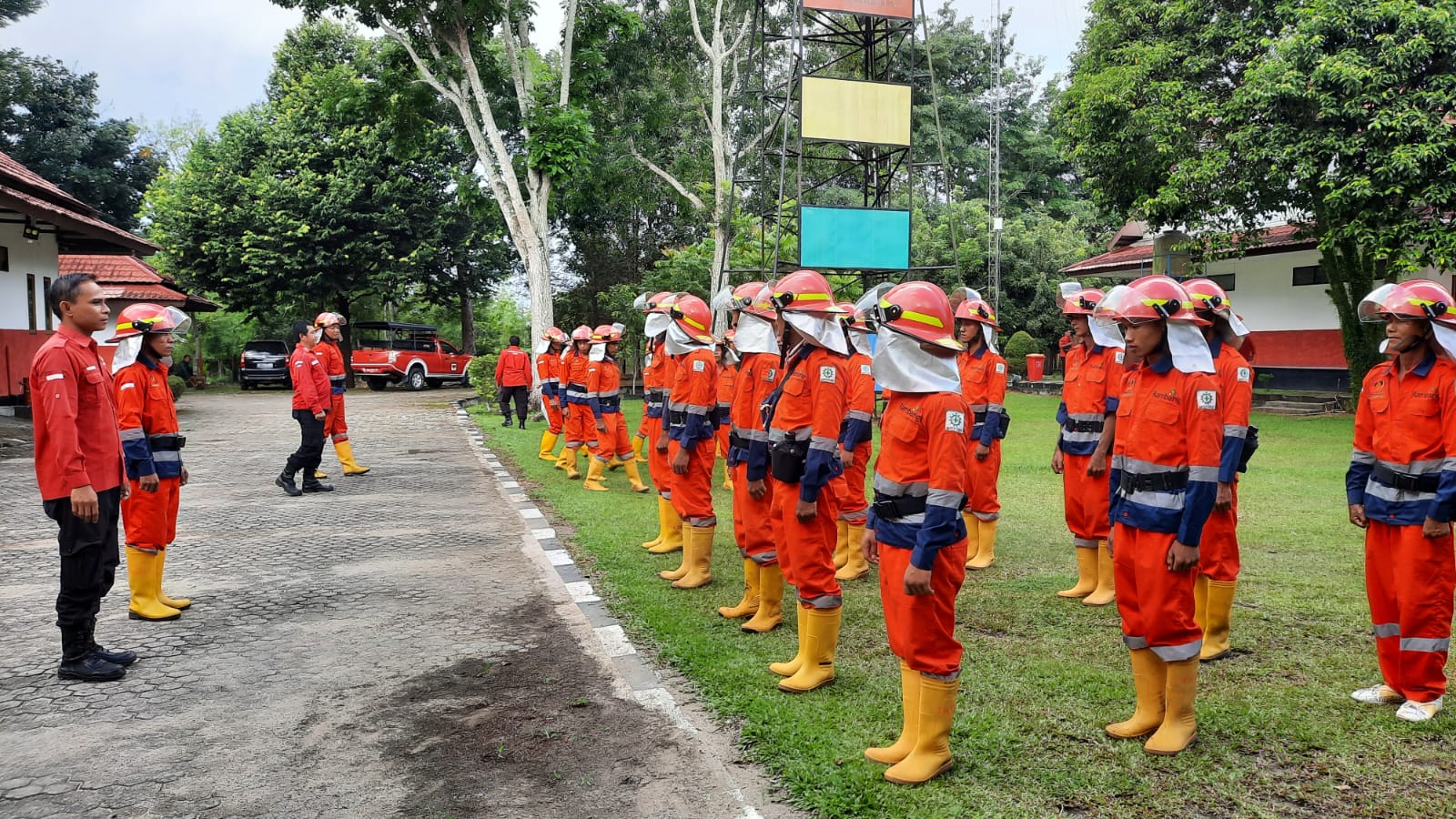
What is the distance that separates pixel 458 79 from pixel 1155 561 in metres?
20.2

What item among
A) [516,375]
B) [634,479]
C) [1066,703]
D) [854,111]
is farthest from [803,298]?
[516,375]

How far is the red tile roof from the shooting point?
21.2 m

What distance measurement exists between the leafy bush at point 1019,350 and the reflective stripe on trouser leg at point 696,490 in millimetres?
25682

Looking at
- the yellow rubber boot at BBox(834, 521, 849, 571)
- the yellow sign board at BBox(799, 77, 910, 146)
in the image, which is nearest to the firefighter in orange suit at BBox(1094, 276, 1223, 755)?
the yellow rubber boot at BBox(834, 521, 849, 571)

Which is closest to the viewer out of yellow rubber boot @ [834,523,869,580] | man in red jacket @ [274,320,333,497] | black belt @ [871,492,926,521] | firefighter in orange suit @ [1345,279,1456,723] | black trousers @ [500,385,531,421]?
black belt @ [871,492,926,521]

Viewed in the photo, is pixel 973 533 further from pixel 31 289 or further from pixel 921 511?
pixel 31 289

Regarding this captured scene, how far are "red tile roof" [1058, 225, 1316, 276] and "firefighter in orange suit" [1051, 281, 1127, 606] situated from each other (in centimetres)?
1716

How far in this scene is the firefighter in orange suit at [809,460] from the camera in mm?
4840

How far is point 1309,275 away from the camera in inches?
848

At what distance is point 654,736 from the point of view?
4363 millimetres

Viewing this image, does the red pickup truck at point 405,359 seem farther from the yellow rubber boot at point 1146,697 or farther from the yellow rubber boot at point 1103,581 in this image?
the yellow rubber boot at point 1146,697

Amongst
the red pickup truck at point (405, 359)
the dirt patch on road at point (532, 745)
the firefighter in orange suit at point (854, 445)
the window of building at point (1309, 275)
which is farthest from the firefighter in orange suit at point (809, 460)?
the red pickup truck at point (405, 359)

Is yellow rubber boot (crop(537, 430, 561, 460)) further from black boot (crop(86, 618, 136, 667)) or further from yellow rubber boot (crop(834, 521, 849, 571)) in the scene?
black boot (crop(86, 618, 136, 667))

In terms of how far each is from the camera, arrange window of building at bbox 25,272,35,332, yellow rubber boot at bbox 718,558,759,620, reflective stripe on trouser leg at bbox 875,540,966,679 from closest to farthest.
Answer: reflective stripe on trouser leg at bbox 875,540,966,679, yellow rubber boot at bbox 718,558,759,620, window of building at bbox 25,272,35,332
